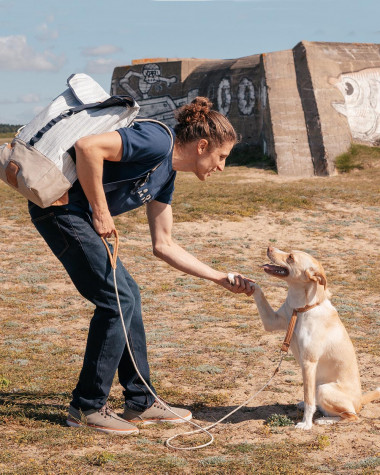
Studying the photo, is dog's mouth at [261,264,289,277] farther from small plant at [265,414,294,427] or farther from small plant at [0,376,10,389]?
small plant at [0,376,10,389]

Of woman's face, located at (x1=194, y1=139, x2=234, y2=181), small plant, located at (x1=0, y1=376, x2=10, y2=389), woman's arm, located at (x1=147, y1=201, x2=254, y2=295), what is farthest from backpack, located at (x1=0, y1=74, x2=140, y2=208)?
small plant, located at (x1=0, y1=376, x2=10, y2=389)

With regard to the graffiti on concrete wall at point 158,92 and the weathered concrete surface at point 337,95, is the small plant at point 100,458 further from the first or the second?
the graffiti on concrete wall at point 158,92

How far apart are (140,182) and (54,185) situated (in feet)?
1.89

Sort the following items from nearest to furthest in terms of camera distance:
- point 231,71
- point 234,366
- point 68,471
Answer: point 68,471
point 234,366
point 231,71

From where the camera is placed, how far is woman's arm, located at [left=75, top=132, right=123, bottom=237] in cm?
378

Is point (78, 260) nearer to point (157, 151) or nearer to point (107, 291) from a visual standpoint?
point (107, 291)

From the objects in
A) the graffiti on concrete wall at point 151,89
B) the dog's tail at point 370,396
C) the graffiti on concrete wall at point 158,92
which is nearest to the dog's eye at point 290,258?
the dog's tail at point 370,396

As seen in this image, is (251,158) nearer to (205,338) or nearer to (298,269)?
(205,338)

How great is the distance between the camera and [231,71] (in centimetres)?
2580

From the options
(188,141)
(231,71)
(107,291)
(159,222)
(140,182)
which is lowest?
(107,291)

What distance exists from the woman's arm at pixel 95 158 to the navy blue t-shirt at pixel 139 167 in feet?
0.21

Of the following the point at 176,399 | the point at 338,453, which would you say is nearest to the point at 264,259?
the point at 176,399

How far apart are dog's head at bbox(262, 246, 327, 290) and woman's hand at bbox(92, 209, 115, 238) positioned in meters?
1.37

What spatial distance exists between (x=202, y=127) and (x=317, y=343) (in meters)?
1.87
